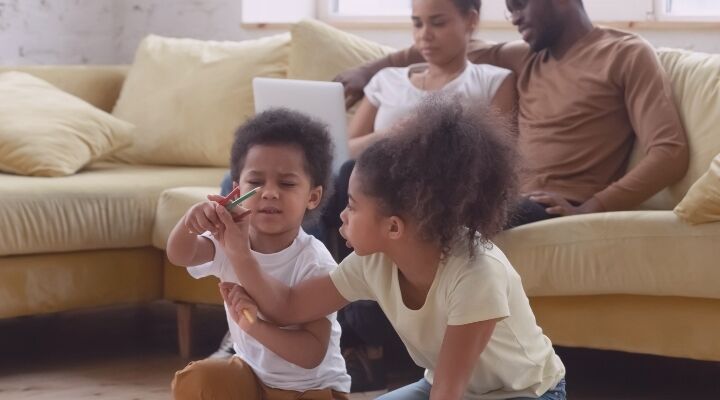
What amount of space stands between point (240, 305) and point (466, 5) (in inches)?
63.6

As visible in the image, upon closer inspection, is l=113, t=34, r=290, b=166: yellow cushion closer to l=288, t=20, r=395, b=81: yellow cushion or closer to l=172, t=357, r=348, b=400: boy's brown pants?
l=288, t=20, r=395, b=81: yellow cushion

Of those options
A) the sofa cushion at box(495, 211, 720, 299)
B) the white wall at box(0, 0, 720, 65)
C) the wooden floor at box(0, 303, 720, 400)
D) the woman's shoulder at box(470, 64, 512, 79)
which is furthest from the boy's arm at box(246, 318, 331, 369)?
the white wall at box(0, 0, 720, 65)

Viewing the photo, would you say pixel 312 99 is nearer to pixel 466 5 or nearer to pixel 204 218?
pixel 466 5

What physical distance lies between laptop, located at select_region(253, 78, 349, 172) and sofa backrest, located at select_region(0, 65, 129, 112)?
1222 mm

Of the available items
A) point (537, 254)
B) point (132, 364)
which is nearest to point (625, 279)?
point (537, 254)

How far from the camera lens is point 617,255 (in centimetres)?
259

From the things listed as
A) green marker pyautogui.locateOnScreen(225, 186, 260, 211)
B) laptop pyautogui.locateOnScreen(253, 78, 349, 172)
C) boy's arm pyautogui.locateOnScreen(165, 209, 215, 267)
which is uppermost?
green marker pyautogui.locateOnScreen(225, 186, 260, 211)

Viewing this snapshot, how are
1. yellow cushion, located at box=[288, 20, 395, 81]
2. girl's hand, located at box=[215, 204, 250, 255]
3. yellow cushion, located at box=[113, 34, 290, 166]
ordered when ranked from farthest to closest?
1. yellow cushion, located at box=[113, 34, 290, 166]
2. yellow cushion, located at box=[288, 20, 395, 81]
3. girl's hand, located at box=[215, 204, 250, 255]

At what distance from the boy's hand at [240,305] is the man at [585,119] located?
0.96 meters

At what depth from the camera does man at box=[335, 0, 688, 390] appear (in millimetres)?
2867

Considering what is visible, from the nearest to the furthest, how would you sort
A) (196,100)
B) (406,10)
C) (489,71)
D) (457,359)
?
1. (457,359)
2. (489,71)
3. (196,100)
4. (406,10)

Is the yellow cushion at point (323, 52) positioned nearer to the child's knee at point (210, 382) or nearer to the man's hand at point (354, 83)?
the man's hand at point (354, 83)

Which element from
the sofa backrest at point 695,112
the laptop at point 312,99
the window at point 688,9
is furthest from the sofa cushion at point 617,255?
the window at point 688,9

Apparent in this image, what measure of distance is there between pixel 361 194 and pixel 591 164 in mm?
1359
